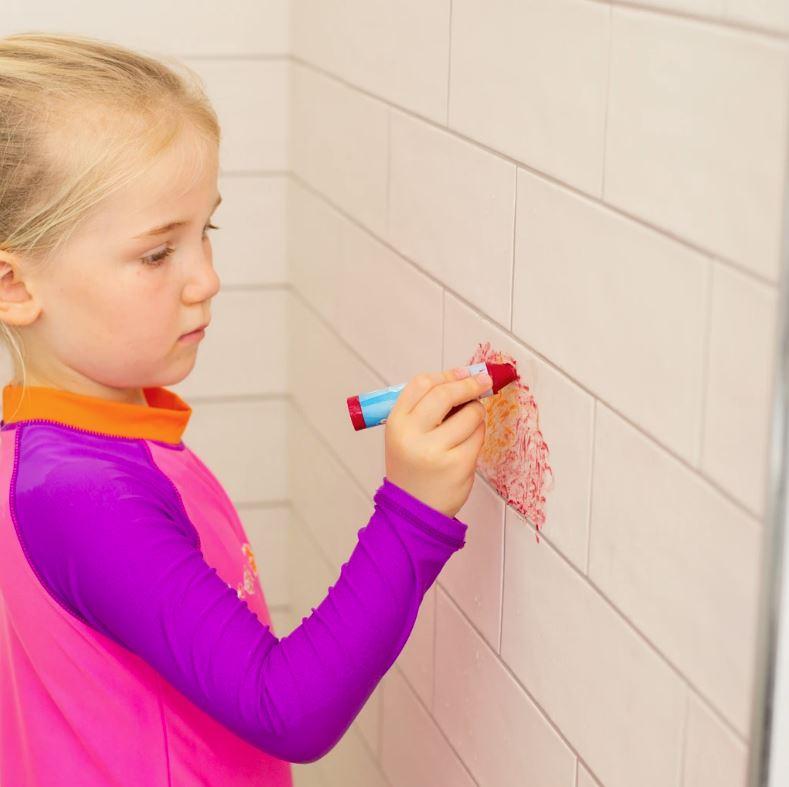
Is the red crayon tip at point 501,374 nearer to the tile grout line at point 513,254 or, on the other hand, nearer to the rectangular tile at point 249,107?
the tile grout line at point 513,254

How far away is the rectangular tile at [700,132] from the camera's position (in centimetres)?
62

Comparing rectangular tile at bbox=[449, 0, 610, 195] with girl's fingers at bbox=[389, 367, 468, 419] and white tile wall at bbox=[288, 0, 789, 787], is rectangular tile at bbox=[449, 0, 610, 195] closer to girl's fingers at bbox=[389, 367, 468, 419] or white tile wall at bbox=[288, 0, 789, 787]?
white tile wall at bbox=[288, 0, 789, 787]

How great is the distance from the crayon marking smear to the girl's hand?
4 cm

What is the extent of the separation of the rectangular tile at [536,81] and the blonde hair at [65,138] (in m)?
0.21

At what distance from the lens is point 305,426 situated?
172cm

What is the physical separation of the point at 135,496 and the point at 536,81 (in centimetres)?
40

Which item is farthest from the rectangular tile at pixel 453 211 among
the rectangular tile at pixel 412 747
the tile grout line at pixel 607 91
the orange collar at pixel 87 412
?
the rectangular tile at pixel 412 747

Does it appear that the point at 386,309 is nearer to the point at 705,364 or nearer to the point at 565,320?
the point at 565,320

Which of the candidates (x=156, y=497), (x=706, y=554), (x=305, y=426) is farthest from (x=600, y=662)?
(x=305, y=426)

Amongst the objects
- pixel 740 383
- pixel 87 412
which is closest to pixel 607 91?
pixel 740 383

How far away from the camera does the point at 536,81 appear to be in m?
0.89

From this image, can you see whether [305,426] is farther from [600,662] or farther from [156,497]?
[600,662]

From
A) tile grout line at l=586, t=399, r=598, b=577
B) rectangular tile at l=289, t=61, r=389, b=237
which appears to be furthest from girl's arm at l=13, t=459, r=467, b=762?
rectangular tile at l=289, t=61, r=389, b=237

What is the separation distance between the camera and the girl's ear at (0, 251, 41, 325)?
1022 millimetres
